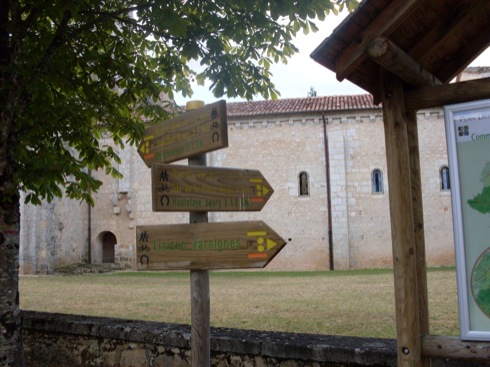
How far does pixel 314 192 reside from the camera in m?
22.5

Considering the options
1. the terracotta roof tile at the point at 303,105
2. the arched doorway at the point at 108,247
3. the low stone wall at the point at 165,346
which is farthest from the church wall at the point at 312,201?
the low stone wall at the point at 165,346

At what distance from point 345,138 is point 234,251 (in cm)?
2072

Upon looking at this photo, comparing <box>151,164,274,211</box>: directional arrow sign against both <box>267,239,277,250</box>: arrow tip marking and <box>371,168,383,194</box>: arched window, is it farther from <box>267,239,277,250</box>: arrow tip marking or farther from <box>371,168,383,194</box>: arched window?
<box>371,168,383,194</box>: arched window

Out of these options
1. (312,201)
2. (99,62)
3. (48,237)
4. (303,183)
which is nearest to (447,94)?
(99,62)

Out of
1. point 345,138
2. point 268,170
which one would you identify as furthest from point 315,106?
point 268,170

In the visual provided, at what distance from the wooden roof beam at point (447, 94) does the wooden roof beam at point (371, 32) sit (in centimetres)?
35

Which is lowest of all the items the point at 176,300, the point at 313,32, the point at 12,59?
the point at 176,300

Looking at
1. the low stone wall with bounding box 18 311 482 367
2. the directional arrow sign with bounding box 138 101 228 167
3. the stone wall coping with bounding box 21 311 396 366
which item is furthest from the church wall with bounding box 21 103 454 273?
the directional arrow sign with bounding box 138 101 228 167

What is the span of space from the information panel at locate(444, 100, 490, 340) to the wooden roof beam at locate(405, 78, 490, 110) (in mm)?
46

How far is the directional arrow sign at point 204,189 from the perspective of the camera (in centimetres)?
285

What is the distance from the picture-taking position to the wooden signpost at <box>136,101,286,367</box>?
9.06ft

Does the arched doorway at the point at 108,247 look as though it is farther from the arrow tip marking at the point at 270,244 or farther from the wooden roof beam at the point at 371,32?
the wooden roof beam at the point at 371,32

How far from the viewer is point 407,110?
8.55 ft

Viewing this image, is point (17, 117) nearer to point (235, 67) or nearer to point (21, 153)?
point (21, 153)
